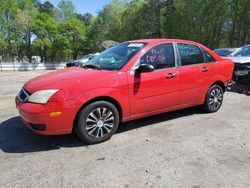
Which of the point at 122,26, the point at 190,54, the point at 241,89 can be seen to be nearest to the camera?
the point at 190,54

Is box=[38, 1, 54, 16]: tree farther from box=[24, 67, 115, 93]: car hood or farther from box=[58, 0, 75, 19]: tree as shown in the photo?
box=[24, 67, 115, 93]: car hood

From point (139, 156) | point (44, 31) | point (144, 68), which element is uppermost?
point (44, 31)

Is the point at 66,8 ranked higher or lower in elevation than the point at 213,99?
higher

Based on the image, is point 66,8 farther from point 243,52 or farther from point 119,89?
point 119,89

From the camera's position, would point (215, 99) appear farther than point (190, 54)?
Yes

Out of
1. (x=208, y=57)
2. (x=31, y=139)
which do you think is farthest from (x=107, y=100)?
(x=208, y=57)

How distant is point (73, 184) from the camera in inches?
124

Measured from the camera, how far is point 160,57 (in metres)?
4.97

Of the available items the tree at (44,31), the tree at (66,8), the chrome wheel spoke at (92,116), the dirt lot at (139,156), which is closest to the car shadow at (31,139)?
the dirt lot at (139,156)

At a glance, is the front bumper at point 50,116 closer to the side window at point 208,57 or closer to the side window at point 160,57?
the side window at point 160,57

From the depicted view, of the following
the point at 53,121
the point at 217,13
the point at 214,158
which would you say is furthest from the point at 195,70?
the point at 217,13

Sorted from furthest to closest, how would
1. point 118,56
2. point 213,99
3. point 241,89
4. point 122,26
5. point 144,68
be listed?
point 122,26 → point 241,89 → point 213,99 → point 118,56 → point 144,68

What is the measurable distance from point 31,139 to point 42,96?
1.00m

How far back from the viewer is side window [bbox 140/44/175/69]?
188 inches
